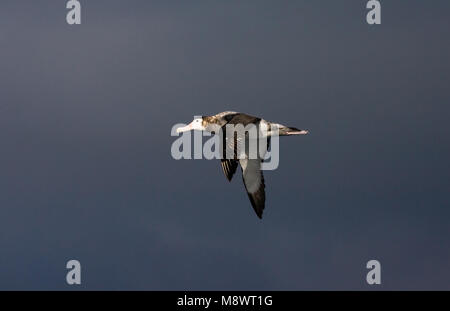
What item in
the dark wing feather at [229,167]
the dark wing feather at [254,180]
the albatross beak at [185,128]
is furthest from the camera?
the albatross beak at [185,128]

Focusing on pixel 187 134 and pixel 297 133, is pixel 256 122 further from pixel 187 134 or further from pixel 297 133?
pixel 187 134

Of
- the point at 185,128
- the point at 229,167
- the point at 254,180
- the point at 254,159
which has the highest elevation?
the point at 185,128

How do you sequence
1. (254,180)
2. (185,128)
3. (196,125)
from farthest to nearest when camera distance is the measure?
1. (185,128)
2. (196,125)
3. (254,180)

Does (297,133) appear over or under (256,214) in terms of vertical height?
over

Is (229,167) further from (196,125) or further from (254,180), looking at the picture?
(196,125)

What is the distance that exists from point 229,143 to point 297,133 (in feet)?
11.4

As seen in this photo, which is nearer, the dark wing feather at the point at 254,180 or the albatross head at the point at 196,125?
the dark wing feather at the point at 254,180

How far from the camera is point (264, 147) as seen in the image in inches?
1831

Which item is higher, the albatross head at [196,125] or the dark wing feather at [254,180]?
the albatross head at [196,125]

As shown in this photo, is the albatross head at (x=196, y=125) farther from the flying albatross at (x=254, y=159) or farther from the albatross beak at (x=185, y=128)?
the flying albatross at (x=254, y=159)

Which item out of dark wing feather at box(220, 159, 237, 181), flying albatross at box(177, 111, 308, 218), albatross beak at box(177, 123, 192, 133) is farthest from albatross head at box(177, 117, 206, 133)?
dark wing feather at box(220, 159, 237, 181)

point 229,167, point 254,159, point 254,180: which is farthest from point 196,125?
point 229,167

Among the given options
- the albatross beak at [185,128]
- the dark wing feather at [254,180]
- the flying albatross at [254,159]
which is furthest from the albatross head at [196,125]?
the dark wing feather at [254,180]

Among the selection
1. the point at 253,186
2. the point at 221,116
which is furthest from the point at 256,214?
the point at 221,116
